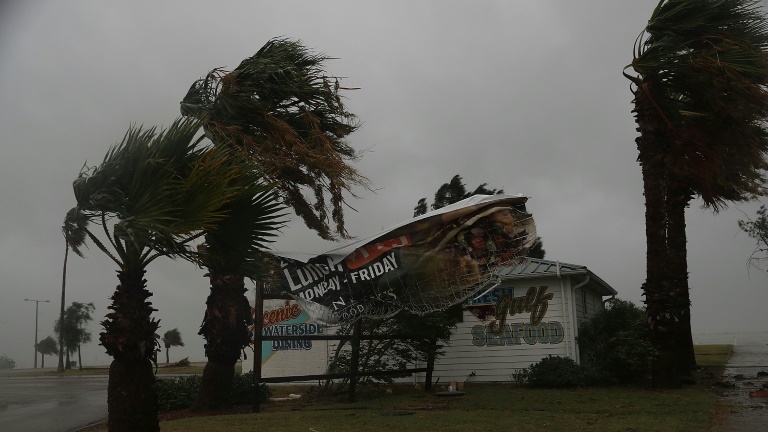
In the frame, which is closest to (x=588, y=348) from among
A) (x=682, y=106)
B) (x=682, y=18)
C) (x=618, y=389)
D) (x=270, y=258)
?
(x=618, y=389)

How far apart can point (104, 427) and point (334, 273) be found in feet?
16.4

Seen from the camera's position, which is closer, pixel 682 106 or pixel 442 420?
pixel 442 420

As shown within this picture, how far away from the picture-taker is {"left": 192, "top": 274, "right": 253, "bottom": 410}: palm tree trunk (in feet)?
45.4

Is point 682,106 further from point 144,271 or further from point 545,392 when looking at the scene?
point 144,271

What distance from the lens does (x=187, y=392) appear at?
15.0 metres

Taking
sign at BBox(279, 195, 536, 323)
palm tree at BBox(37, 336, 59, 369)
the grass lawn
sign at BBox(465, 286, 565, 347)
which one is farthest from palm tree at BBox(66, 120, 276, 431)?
palm tree at BBox(37, 336, 59, 369)

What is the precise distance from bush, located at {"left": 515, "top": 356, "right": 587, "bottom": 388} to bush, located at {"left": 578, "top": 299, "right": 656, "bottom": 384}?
0.38 meters

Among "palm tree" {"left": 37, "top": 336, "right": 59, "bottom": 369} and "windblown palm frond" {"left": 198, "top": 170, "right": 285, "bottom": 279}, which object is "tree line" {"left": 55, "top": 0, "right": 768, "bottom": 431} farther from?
"palm tree" {"left": 37, "top": 336, "right": 59, "bottom": 369}

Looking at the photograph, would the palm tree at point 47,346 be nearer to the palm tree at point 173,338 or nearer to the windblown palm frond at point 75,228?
the palm tree at point 173,338

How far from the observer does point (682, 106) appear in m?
16.5

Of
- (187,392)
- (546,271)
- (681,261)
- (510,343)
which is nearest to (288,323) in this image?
(187,392)

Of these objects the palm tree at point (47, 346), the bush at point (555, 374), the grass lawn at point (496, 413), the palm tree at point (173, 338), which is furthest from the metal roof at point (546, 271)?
the palm tree at point (47, 346)

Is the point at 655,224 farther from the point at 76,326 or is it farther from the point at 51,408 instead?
the point at 76,326

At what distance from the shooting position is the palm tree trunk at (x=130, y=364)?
8.42 metres
